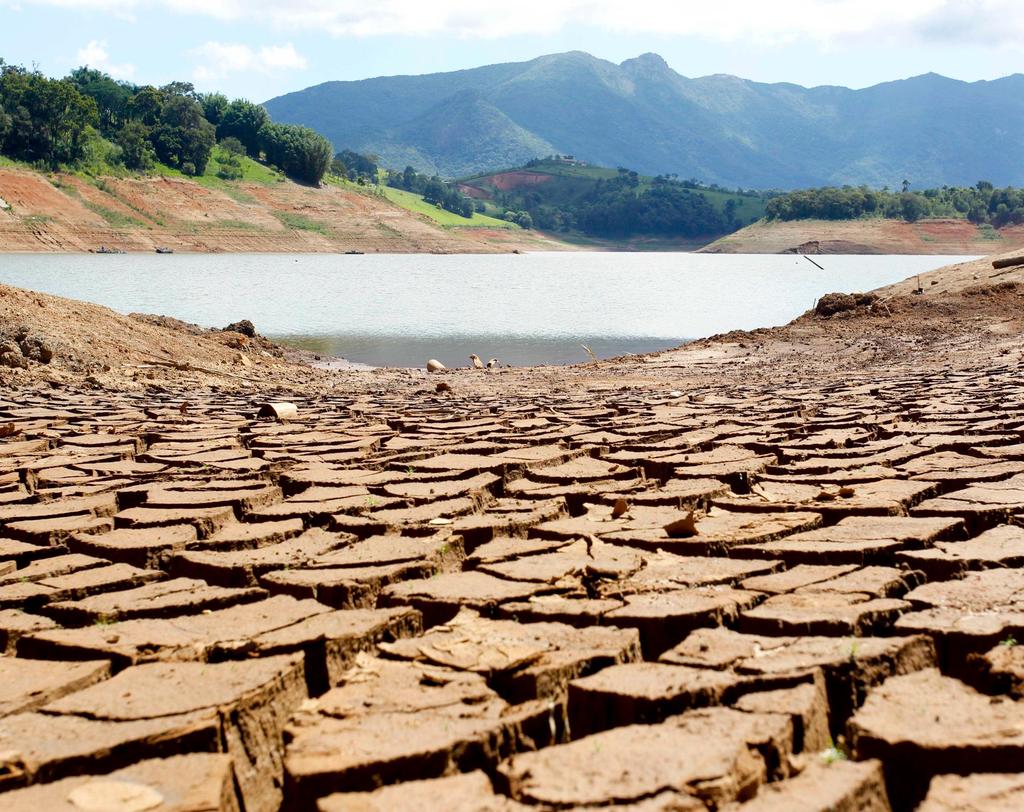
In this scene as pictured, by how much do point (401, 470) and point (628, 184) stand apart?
115260 millimetres

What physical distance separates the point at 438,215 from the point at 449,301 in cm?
6154

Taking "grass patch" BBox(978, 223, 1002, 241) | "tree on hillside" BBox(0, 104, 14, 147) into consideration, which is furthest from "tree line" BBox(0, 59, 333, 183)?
"grass patch" BBox(978, 223, 1002, 241)

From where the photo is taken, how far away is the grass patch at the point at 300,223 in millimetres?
72062

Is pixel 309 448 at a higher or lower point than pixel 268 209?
lower

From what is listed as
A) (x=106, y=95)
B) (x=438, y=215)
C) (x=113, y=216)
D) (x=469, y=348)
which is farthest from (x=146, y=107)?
(x=469, y=348)

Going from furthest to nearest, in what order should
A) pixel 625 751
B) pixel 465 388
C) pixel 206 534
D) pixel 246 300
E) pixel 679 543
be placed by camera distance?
pixel 246 300 → pixel 465 388 → pixel 206 534 → pixel 679 543 → pixel 625 751

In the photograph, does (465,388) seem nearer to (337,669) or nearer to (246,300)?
(337,669)

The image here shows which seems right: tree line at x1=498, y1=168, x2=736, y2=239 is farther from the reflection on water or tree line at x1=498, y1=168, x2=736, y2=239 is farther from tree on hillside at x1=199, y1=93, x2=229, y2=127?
the reflection on water

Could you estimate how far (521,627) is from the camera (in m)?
2.67

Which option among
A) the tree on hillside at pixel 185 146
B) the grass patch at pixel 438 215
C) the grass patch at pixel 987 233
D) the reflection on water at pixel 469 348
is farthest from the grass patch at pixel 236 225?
the grass patch at pixel 987 233

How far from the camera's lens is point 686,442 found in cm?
577

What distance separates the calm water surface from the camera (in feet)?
69.7

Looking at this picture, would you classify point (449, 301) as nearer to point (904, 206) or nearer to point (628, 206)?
point (904, 206)

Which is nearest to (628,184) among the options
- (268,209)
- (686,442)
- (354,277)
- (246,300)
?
(268,209)
